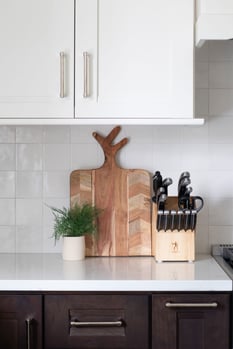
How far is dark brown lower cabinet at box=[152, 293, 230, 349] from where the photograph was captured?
178cm

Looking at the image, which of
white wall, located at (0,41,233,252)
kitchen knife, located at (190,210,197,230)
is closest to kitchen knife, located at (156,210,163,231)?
kitchen knife, located at (190,210,197,230)

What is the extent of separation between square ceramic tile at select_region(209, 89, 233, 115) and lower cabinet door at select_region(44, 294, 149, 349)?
3.19ft

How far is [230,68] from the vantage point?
230 centimetres

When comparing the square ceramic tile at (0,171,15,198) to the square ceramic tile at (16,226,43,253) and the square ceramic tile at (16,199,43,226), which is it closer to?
the square ceramic tile at (16,199,43,226)

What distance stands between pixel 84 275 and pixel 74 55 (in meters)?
0.85

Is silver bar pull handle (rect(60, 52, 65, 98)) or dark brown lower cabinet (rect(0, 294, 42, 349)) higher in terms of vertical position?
silver bar pull handle (rect(60, 52, 65, 98))

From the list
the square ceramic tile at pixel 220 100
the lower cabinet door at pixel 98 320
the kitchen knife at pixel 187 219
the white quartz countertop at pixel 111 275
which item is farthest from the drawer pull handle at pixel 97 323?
the square ceramic tile at pixel 220 100

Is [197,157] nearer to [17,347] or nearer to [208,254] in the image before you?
[208,254]

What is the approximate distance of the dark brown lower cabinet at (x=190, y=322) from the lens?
1.78 meters

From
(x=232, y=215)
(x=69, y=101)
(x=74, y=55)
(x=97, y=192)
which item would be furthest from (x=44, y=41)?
(x=232, y=215)

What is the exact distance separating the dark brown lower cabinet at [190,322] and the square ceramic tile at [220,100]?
900 millimetres

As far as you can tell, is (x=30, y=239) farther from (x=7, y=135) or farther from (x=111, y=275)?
(x=111, y=275)

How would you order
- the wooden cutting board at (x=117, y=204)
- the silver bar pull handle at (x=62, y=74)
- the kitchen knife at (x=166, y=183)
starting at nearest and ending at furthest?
the silver bar pull handle at (x=62, y=74) → the kitchen knife at (x=166, y=183) → the wooden cutting board at (x=117, y=204)

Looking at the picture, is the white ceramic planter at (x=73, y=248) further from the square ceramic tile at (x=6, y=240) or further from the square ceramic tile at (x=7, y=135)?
the square ceramic tile at (x=7, y=135)
